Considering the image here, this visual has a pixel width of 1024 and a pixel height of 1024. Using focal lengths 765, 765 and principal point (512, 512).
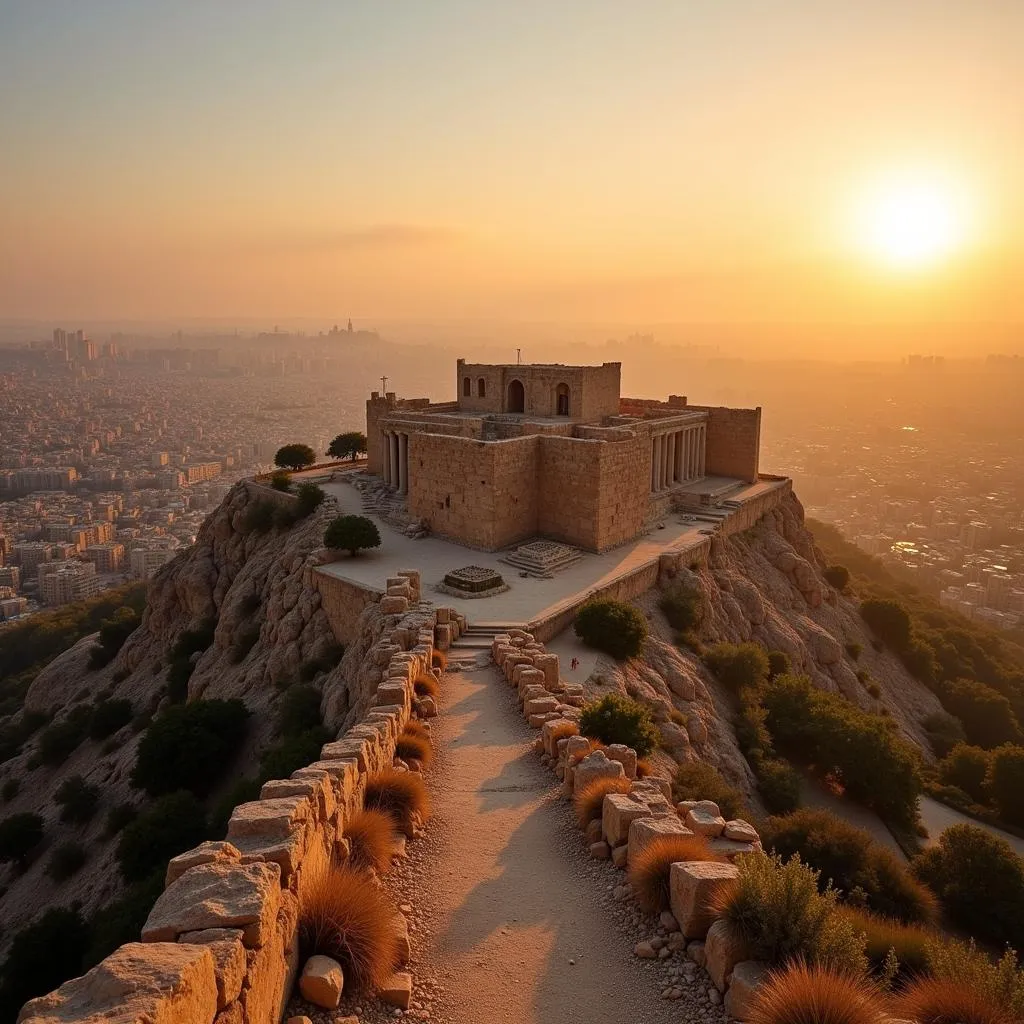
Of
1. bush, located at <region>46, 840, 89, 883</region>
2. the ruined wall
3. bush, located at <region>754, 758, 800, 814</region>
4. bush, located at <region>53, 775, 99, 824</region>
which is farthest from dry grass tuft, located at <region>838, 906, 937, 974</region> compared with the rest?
the ruined wall

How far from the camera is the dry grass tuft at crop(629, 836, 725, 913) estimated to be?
6.33m

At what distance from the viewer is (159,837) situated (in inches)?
584

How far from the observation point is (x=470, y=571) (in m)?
18.6

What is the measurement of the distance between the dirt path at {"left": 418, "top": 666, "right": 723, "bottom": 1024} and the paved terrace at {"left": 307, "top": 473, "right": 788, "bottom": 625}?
6.97 metres

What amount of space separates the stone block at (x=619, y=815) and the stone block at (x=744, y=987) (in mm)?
2140

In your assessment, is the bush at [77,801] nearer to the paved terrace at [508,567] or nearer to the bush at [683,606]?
the paved terrace at [508,567]

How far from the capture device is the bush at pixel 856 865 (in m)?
11.6

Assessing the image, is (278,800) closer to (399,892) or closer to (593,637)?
(399,892)

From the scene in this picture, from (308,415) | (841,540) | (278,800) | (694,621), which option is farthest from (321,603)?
(308,415)

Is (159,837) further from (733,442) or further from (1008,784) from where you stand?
(733,442)

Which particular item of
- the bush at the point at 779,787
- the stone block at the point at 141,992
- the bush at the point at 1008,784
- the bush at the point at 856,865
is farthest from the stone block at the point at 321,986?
the bush at the point at 1008,784

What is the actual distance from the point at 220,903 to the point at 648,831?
3.85 metres

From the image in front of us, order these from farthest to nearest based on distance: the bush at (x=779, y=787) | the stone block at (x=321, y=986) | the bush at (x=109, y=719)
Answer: the bush at (x=109, y=719), the bush at (x=779, y=787), the stone block at (x=321, y=986)

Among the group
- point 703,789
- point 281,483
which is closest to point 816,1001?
point 703,789
